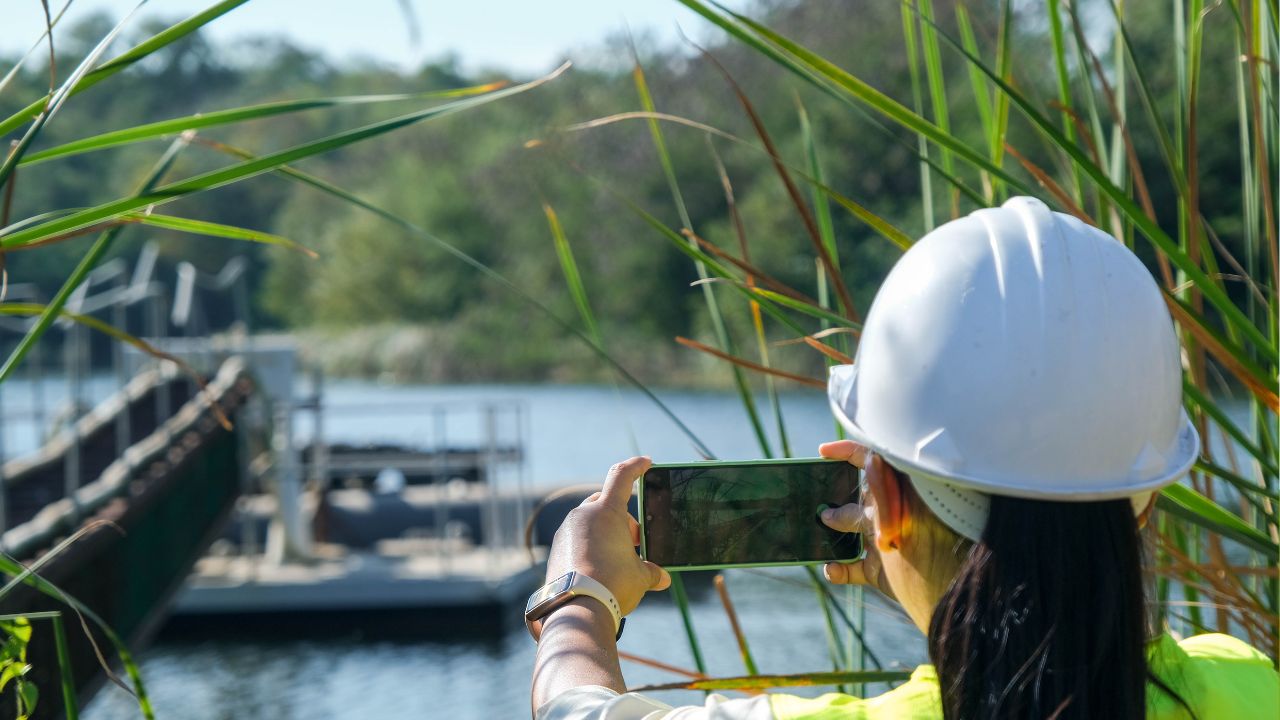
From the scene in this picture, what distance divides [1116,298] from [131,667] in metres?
0.88

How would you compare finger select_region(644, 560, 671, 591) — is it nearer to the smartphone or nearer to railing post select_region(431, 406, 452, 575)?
the smartphone

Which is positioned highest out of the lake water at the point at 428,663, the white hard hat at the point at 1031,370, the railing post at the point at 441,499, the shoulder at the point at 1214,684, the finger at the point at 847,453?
the white hard hat at the point at 1031,370

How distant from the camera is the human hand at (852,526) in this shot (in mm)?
1024

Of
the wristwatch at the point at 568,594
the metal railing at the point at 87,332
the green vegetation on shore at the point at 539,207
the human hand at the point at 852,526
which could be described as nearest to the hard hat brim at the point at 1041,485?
the human hand at the point at 852,526

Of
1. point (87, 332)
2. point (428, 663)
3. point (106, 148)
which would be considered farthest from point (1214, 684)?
point (428, 663)

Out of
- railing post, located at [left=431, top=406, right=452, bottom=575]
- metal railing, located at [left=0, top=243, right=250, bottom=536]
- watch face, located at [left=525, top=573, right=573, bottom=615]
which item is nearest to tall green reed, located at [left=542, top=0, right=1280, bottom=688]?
watch face, located at [left=525, top=573, right=573, bottom=615]

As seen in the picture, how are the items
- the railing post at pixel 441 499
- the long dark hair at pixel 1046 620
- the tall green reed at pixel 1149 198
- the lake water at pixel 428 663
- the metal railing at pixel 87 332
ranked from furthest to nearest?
the railing post at pixel 441 499
the lake water at pixel 428 663
the metal railing at pixel 87 332
the tall green reed at pixel 1149 198
the long dark hair at pixel 1046 620

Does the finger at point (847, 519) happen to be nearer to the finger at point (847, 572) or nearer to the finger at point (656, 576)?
the finger at point (847, 572)

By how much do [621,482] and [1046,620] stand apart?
355mm

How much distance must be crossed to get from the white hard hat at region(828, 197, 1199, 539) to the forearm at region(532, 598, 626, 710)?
9.4 inches

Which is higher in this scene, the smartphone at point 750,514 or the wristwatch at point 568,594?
the smartphone at point 750,514

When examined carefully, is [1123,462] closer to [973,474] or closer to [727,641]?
[973,474]

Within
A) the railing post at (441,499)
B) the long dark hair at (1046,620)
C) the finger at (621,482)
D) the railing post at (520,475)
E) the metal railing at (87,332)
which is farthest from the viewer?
the railing post at (520,475)

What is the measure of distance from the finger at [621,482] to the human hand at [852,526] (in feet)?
0.47
